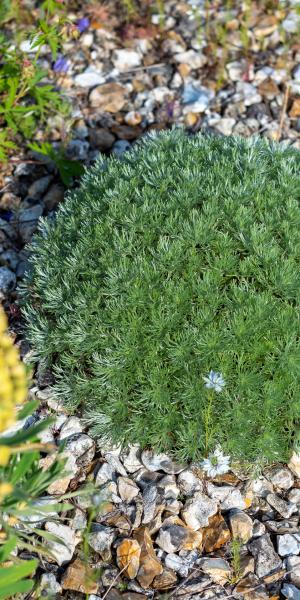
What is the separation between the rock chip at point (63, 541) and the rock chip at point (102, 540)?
7cm

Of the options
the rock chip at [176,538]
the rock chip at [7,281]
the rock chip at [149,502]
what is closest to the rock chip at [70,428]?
the rock chip at [149,502]

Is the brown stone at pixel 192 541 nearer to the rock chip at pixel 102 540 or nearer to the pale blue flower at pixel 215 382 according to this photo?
the rock chip at pixel 102 540

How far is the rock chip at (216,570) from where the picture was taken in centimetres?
310

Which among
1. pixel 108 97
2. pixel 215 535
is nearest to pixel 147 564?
pixel 215 535

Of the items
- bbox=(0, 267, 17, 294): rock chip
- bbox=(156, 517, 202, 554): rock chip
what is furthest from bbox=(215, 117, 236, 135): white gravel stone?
bbox=(156, 517, 202, 554): rock chip

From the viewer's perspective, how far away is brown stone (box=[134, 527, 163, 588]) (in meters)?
3.08

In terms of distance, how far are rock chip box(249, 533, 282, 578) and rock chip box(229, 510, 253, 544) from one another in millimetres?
36

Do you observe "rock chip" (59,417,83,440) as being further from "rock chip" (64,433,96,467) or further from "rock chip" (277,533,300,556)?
"rock chip" (277,533,300,556)

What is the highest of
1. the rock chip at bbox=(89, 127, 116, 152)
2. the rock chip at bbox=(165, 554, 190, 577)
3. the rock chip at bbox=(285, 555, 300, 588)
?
the rock chip at bbox=(89, 127, 116, 152)

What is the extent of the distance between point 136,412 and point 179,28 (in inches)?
134

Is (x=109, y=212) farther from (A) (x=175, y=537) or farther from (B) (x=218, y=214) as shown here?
(A) (x=175, y=537)

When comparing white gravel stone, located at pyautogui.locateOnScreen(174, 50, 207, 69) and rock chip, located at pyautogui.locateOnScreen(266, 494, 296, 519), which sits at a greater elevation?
white gravel stone, located at pyautogui.locateOnScreen(174, 50, 207, 69)

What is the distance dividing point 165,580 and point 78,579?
12.5 inches

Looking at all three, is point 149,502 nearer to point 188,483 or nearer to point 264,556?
point 188,483
